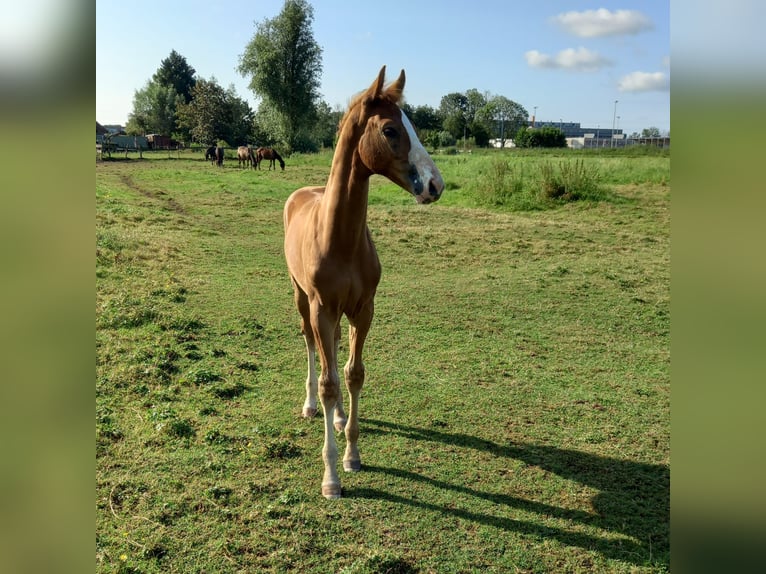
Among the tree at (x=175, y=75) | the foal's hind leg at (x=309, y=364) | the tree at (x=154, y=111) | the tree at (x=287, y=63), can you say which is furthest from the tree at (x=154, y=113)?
the foal's hind leg at (x=309, y=364)

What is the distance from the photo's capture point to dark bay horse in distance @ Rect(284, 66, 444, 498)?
2953 mm

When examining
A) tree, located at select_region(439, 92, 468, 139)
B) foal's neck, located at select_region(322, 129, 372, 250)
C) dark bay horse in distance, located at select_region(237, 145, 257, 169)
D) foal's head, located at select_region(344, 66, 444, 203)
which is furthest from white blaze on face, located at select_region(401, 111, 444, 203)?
tree, located at select_region(439, 92, 468, 139)

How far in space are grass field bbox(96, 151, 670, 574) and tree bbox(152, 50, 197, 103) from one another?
65.8 metres

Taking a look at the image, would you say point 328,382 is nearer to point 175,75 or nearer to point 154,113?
point 154,113

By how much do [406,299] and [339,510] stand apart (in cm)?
461

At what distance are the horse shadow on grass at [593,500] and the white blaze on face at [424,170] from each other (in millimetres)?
2023

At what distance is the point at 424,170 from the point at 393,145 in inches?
10.0

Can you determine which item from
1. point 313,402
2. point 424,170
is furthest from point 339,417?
point 424,170

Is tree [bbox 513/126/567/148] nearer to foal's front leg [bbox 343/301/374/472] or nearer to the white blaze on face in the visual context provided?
foal's front leg [bbox 343/301/374/472]

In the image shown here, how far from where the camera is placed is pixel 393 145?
295 centimetres

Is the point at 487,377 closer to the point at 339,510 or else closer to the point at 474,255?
the point at 339,510

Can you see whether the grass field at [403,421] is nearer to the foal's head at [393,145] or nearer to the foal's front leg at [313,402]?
the foal's front leg at [313,402]

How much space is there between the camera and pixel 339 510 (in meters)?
3.22
